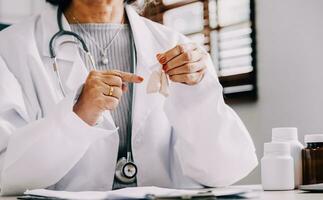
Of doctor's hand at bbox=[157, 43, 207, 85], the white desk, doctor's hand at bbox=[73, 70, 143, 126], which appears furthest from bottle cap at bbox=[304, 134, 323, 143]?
doctor's hand at bbox=[73, 70, 143, 126]

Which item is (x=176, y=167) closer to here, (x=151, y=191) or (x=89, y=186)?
(x=89, y=186)

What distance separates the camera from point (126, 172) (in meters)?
1.34

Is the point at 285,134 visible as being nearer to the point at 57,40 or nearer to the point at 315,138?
the point at 315,138

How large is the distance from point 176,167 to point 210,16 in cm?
162

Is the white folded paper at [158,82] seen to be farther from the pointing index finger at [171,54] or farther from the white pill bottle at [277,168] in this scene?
the white pill bottle at [277,168]

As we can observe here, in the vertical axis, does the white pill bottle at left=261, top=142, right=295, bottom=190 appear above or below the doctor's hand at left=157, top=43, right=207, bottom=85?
below

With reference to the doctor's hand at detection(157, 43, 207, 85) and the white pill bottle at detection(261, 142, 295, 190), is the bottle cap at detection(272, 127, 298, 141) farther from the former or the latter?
the doctor's hand at detection(157, 43, 207, 85)

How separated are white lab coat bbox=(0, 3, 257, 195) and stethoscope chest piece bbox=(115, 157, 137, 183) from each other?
2 centimetres

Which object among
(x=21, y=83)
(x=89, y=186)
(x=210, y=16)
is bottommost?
(x=89, y=186)

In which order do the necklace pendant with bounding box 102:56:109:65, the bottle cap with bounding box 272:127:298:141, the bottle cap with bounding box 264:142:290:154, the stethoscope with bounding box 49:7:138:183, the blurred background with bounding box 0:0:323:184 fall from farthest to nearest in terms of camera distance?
the blurred background with bounding box 0:0:323:184 < the necklace pendant with bounding box 102:56:109:65 < the stethoscope with bounding box 49:7:138:183 < the bottle cap with bounding box 272:127:298:141 < the bottle cap with bounding box 264:142:290:154

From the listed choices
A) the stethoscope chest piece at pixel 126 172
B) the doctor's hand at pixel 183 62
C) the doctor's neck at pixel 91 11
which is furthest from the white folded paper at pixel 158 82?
the doctor's neck at pixel 91 11

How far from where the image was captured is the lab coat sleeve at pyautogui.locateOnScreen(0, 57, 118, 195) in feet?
3.77

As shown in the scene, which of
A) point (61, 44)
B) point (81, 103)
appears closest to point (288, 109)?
point (61, 44)

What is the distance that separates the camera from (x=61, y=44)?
4.75 feet
